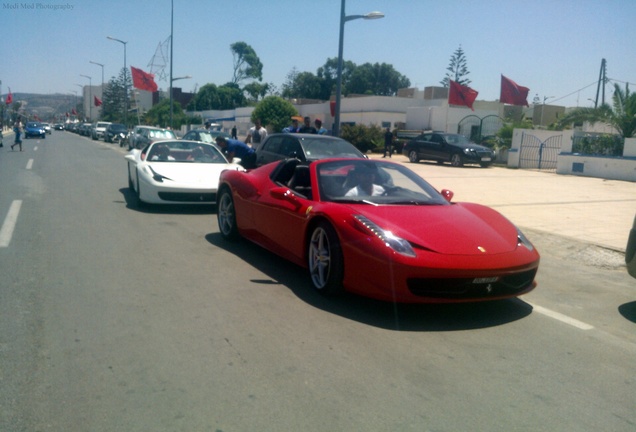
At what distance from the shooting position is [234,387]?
3660mm

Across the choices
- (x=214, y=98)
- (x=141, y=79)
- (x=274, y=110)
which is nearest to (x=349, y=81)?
(x=214, y=98)

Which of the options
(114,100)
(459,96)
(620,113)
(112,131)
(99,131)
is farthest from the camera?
(114,100)

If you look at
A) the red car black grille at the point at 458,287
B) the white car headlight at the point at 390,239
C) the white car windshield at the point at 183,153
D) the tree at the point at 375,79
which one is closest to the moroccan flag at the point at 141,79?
the white car windshield at the point at 183,153

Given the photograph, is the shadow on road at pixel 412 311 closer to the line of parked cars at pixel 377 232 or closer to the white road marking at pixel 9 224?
the line of parked cars at pixel 377 232

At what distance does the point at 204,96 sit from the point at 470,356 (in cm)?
8955

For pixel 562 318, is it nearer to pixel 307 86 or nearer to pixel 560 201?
pixel 560 201

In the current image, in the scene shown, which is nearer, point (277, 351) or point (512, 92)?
point (277, 351)

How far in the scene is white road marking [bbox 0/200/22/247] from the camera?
25.4ft

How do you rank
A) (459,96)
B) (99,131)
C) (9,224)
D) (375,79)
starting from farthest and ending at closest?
(375,79)
(99,131)
(459,96)
(9,224)

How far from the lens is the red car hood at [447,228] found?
5.02 metres

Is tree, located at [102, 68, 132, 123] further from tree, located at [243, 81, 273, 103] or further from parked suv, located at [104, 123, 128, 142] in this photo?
parked suv, located at [104, 123, 128, 142]

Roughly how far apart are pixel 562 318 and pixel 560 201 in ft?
29.9

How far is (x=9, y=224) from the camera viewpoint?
29.1 feet

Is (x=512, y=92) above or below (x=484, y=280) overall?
above
